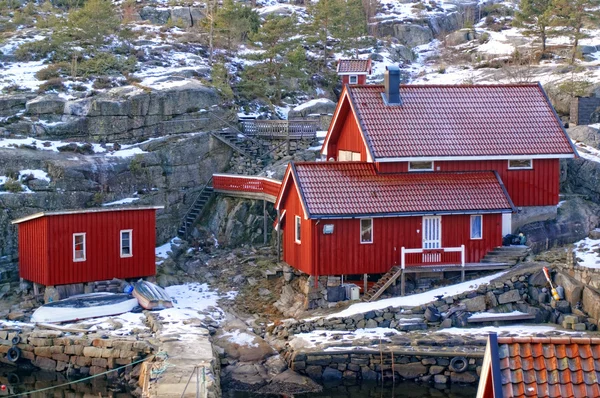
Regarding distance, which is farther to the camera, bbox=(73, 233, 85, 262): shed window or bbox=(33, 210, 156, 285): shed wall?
bbox=(73, 233, 85, 262): shed window

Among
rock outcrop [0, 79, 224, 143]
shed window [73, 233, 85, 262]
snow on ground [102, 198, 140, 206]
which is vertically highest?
rock outcrop [0, 79, 224, 143]

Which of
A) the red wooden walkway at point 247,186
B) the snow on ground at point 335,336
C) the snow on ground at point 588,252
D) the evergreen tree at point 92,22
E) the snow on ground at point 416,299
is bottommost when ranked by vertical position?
the snow on ground at point 335,336

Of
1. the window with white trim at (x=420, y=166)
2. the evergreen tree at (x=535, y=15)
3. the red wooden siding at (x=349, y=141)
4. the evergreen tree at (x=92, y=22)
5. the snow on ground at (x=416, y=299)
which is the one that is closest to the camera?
the snow on ground at (x=416, y=299)

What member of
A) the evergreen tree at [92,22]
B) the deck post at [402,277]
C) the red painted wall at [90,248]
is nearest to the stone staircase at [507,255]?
the deck post at [402,277]

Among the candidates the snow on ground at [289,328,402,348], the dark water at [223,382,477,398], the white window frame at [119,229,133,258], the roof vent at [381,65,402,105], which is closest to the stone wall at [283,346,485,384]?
the dark water at [223,382,477,398]

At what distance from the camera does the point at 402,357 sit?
90.1ft

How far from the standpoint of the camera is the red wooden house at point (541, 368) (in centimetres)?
1155

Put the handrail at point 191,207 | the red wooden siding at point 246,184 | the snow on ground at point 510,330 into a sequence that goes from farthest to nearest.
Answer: the handrail at point 191,207 → the red wooden siding at point 246,184 → the snow on ground at point 510,330

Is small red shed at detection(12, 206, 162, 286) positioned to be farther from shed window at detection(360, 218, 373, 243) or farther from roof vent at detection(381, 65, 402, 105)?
roof vent at detection(381, 65, 402, 105)

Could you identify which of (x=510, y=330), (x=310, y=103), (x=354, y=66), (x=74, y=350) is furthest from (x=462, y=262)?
(x=354, y=66)

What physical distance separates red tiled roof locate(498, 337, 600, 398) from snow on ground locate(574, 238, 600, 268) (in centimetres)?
2054

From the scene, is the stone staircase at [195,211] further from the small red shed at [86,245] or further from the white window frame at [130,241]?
the white window frame at [130,241]

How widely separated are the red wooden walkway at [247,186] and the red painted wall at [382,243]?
588cm

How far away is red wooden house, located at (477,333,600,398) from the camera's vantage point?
11555 millimetres
